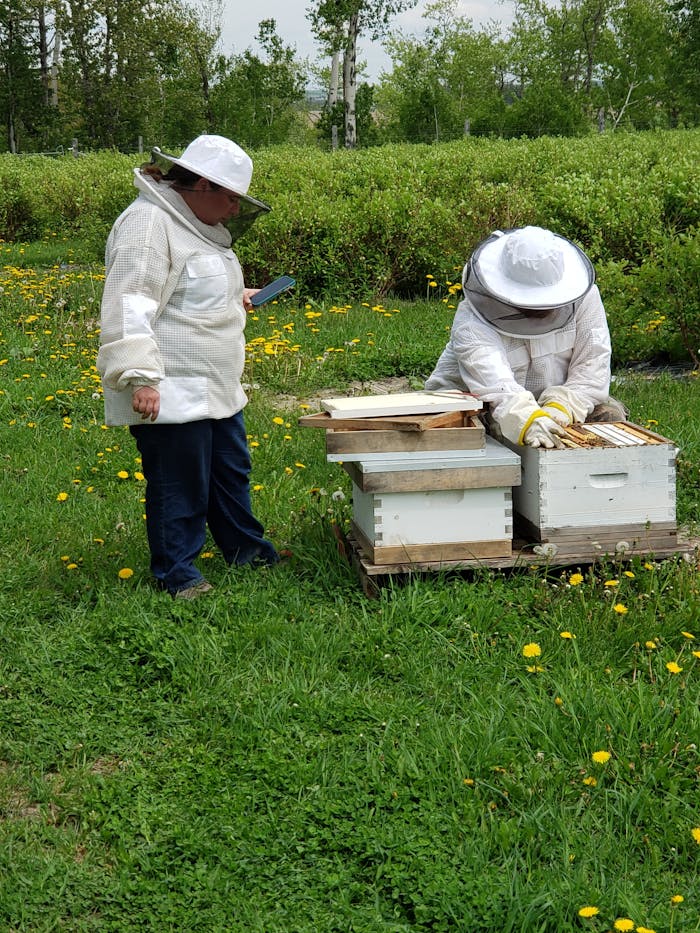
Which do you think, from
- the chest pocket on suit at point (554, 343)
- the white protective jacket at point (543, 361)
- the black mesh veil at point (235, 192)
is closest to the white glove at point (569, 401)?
the white protective jacket at point (543, 361)

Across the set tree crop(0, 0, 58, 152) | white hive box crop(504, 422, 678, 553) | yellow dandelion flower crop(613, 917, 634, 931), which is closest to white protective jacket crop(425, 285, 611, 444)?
white hive box crop(504, 422, 678, 553)

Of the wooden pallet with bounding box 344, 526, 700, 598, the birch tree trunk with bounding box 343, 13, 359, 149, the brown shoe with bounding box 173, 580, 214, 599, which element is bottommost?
the brown shoe with bounding box 173, 580, 214, 599

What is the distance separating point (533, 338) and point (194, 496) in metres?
1.47

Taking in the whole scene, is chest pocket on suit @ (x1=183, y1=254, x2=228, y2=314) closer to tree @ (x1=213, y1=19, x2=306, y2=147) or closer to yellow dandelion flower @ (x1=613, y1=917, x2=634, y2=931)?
yellow dandelion flower @ (x1=613, y1=917, x2=634, y2=931)

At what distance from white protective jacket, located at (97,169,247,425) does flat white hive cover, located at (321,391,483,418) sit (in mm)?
423

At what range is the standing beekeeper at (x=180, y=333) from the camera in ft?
11.0

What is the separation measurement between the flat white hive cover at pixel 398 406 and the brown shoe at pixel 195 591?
2.67ft

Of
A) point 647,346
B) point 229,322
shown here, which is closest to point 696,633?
point 229,322

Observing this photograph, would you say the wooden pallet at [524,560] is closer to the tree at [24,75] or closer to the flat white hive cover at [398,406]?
the flat white hive cover at [398,406]

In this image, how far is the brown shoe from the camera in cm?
368

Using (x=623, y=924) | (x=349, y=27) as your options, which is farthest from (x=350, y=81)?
(x=623, y=924)

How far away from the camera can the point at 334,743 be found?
2791 mm

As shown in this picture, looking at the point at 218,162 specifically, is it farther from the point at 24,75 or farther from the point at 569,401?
the point at 24,75

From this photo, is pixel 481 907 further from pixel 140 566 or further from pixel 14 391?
pixel 14 391
